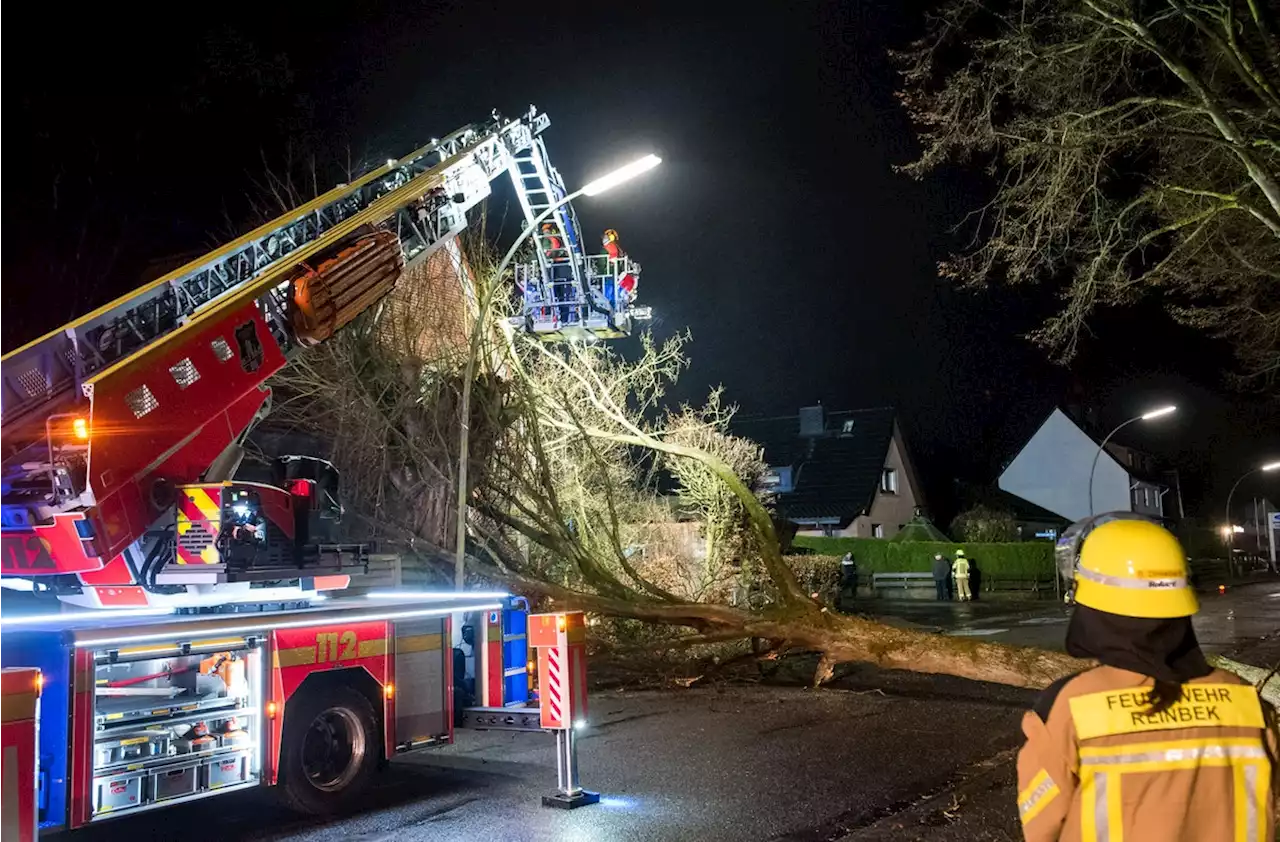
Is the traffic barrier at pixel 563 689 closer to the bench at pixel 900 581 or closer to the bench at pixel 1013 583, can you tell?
the bench at pixel 900 581

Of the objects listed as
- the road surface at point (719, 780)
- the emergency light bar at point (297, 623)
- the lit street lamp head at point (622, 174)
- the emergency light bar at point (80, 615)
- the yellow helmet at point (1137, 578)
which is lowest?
the road surface at point (719, 780)

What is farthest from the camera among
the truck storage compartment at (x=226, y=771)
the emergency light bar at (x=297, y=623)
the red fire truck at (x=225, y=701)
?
the truck storage compartment at (x=226, y=771)

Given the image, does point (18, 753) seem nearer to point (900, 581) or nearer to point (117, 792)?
point (117, 792)

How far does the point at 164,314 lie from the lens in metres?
7.65

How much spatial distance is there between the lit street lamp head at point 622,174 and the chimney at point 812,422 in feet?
115

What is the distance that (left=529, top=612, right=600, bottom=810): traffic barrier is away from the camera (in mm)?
7457

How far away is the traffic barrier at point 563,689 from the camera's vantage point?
294 inches

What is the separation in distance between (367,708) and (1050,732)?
19.2 feet

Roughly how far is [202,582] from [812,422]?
40.4 m

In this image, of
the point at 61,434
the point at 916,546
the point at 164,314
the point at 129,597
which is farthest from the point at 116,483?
the point at 916,546

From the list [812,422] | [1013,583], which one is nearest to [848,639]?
[1013,583]

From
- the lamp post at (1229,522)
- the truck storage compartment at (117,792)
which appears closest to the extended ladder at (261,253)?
the truck storage compartment at (117,792)

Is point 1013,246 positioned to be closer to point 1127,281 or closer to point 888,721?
point 1127,281

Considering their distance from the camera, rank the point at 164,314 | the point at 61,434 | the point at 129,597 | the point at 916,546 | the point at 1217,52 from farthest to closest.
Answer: the point at 916,546
the point at 1217,52
the point at 164,314
the point at 129,597
the point at 61,434
